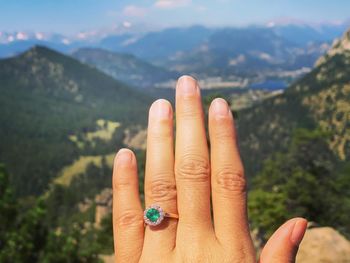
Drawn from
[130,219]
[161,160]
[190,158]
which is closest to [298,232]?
[190,158]

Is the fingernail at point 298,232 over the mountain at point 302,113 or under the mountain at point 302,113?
under

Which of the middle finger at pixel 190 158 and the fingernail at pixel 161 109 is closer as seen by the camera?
the middle finger at pixel 190 158

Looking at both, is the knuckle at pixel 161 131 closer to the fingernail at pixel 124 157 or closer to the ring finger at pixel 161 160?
the ring finger at pixel 161 160

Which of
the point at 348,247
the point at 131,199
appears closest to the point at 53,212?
the point at 348,247

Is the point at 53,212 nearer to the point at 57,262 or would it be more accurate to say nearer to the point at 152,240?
the point at 57,262

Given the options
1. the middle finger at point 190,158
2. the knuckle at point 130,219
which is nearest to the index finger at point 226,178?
the middle finger at point 190,158

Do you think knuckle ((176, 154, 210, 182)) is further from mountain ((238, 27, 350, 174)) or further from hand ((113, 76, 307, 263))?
mountain ((238, 27, 350, 174))

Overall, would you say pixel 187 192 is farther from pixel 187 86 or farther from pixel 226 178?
pixel 187 86
